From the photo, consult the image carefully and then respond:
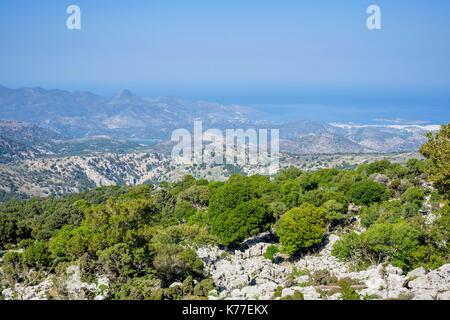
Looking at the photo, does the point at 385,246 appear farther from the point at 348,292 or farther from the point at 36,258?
the point at 36,258

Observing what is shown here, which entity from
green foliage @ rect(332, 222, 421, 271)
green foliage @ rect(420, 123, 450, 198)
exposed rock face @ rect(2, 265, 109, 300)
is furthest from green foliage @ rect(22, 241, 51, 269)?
green foliage @ rect(420, 123, 450, 198)

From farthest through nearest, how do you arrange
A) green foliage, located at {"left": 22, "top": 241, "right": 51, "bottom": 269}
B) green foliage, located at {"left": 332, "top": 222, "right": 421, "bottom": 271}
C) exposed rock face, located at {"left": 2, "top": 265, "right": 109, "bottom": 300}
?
green foliage, located at {"left": 22, "top": 241, "right": 51, "bottom": 269} → green foliage, located at {"left": 332, "top": 222, "right": 421, "bottom": 271} → exposed rock face, located at {"left": 2, "top": 265, "right": 109, "bottom": 300}

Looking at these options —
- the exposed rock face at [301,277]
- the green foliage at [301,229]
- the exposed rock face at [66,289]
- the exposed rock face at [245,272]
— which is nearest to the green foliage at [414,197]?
the exposed rock face at [301,277]

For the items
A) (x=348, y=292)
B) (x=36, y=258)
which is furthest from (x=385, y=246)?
(x=36, y=258)

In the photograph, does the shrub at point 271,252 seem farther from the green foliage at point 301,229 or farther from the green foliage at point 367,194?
the green foliage at point 367,194

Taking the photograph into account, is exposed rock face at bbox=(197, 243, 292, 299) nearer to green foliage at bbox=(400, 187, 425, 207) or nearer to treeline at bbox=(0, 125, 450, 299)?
treeline at bbox=(0, 125, 450, 299)
